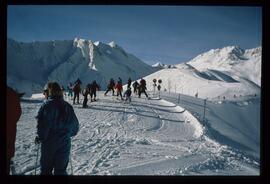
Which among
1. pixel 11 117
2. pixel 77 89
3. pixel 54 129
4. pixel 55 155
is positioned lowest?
pixel 55 155

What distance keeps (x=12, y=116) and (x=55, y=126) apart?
847mm

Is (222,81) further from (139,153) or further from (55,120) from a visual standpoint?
(55,120)

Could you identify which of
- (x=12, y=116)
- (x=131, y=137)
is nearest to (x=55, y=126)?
(x=12, y=116)

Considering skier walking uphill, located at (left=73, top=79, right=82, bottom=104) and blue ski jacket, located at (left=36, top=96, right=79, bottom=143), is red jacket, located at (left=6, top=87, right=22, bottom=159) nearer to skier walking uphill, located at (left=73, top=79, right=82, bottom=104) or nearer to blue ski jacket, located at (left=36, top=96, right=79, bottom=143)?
blue ski jacket, located at (left=36, top=96, right=79, bottom=143)

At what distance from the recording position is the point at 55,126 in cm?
446

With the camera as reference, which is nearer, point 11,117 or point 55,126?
point 55,126

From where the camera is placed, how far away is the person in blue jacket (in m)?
4.38

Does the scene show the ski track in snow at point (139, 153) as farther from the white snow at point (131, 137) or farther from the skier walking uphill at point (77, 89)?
the skier walking uphill at point (77, 89)

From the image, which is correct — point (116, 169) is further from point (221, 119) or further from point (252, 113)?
point (221, 119)

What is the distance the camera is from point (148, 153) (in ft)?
17.7

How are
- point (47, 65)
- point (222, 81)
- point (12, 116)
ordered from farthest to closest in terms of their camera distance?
1. point (222, 81)
2. point (47, 65)
3. point (12, 116)

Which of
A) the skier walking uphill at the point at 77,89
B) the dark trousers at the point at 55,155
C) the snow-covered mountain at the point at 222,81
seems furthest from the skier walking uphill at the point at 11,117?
the snow-covered mountain at the point at 222,81
